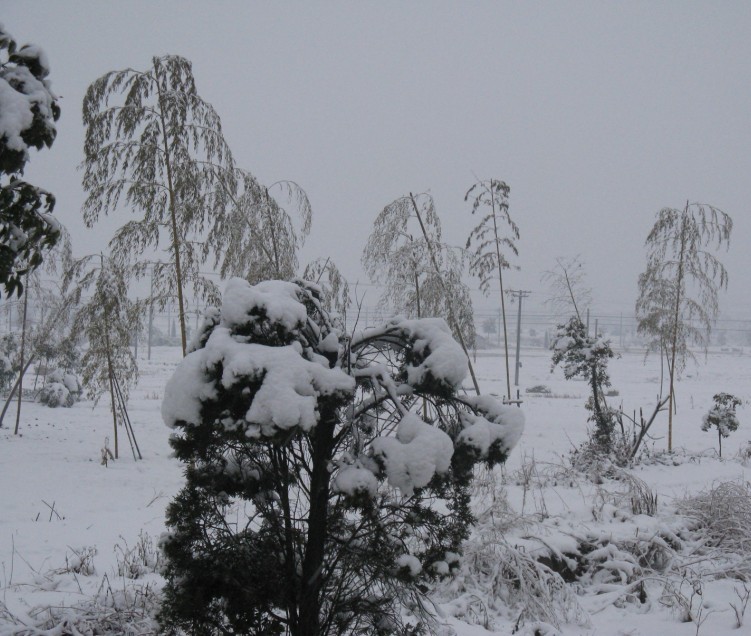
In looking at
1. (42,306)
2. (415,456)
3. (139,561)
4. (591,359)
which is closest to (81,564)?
(139,561)

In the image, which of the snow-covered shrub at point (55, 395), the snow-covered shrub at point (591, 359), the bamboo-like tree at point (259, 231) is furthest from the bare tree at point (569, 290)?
the snow-covered shrub at point (55, 395)

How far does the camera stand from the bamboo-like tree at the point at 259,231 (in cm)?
597

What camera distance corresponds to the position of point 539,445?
10.6 meters

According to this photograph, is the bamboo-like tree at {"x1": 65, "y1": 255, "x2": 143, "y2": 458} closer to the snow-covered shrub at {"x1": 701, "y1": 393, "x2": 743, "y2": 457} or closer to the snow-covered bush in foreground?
the snow-covered bush in foreground

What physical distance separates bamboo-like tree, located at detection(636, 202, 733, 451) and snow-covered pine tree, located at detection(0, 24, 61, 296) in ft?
32.0

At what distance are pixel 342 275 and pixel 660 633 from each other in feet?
15.2

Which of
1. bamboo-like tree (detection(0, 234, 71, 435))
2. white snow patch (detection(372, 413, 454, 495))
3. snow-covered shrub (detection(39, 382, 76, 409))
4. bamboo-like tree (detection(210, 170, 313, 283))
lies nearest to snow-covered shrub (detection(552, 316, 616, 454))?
bamboo-like tree (detection(210, 170, 313, 283))

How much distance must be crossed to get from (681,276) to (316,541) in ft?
31.8

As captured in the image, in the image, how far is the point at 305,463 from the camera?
253 centimetres

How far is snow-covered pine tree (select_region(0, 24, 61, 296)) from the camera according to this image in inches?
86.0

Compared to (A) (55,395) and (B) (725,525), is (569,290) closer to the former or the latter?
(B) (725,525)

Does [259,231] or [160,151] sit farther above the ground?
[160,151]

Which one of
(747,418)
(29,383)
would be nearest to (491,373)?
(747,418)

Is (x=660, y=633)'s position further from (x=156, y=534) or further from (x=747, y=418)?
(x=747, y=418)
